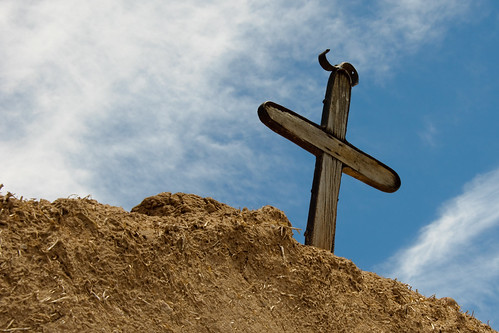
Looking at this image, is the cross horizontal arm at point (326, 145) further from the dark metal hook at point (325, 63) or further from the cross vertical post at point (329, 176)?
the dark metal hook at point (325, 63)

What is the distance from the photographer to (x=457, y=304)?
22.7 feet

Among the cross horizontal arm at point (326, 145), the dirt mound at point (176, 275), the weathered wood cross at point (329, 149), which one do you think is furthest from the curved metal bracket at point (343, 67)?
the dirt mound at point (176, 275)

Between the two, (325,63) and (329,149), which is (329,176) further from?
(325,63)

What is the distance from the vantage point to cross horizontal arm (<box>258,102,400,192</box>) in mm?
6880

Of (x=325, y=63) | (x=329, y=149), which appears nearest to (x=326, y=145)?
(x=329, y=149)

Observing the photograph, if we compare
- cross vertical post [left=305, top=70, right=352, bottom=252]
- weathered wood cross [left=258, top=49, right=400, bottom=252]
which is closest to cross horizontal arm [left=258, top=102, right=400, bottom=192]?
weathered wood cross [left=258, top=49, right=400, bottom=252]

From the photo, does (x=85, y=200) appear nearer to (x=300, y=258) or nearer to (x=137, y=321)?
(x=137, y=321)

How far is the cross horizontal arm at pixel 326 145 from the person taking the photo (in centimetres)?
688

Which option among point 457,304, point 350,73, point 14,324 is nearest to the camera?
point 14,324

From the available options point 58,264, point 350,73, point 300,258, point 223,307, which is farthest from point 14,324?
point 350,73

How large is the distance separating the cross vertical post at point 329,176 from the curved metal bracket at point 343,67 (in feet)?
0.23

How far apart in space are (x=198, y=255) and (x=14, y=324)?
160 cm

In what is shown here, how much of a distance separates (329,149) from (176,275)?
3.14m

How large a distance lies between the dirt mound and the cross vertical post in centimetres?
90
